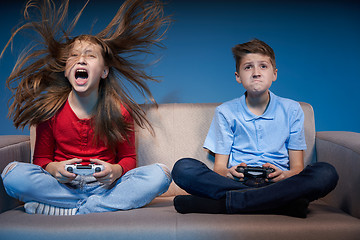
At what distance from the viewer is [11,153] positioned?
1659mm

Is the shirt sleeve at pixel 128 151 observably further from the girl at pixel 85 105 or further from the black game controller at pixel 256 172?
the black game controller at pixel 256 172

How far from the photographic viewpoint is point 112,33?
5.87ft

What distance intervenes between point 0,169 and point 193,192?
2.47 ft

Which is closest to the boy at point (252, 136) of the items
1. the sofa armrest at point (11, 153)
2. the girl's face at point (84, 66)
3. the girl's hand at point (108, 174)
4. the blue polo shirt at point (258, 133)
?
the blue polo shirt at point (258, 133)

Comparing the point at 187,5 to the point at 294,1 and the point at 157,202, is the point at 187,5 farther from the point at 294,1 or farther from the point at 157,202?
the point at 157,202

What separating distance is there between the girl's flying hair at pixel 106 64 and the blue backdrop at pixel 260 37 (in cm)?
42

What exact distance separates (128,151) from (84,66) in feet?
1.33

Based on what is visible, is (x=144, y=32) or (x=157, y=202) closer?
(x=157, y=202)

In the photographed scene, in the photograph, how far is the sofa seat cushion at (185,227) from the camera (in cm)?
122

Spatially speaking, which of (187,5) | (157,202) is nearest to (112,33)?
(187,5)

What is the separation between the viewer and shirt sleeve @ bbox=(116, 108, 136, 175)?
5.57ft

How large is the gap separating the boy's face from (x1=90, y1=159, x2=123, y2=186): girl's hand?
25.8 inches

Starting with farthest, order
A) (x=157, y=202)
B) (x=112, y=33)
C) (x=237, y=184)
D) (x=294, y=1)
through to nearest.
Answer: (x=294, y=1) → (x=112, y=33) → (x=157, y=202) → (x=237, y=184)

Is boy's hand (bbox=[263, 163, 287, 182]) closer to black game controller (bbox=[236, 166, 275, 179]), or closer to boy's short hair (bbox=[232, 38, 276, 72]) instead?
black game controller (bbox=[236, 166, 275, 179])
